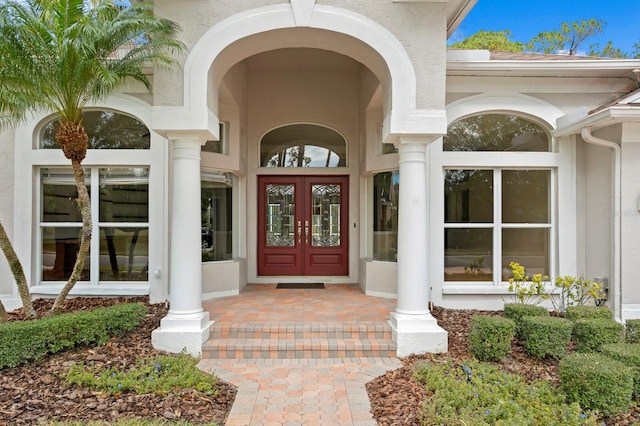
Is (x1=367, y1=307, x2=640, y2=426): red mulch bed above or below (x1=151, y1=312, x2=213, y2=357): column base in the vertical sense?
below

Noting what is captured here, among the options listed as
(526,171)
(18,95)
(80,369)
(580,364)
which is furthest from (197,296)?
(526,171)

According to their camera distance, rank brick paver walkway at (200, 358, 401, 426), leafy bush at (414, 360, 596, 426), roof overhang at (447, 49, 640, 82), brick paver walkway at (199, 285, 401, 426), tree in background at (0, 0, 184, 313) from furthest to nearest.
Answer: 1. roof overhang at (447, 49, 640, 82)
2. tree in background at (0, 0, 184, 313)
3. brick paver walkway at (199, 285, 401, 426)
4. brick paver walkway at (200, 358, 401, 426)
5. leafy bush at (414, 360, 596, 426)

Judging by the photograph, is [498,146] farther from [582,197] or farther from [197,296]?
[197,296]

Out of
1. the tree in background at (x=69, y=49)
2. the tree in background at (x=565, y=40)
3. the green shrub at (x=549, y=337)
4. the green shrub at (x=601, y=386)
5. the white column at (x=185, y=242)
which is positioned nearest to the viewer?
the green shrub at (x=601, y=386)

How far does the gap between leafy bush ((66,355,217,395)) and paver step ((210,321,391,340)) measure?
3.11 ft

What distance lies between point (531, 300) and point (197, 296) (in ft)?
19.2

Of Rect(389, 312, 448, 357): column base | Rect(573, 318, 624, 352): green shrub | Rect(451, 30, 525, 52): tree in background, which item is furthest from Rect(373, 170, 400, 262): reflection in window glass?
Rect(451, 30, 525, 52): tree in background

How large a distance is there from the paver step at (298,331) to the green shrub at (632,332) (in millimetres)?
2951

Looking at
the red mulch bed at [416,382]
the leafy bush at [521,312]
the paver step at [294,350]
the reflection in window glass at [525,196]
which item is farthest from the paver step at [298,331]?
the reflection in window glass at [525,196]

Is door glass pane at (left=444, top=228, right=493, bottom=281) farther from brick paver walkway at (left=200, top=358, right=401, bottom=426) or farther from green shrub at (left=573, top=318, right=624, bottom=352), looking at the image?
brick paver walkway at (left=200, top=358, right=401, bottom=426)

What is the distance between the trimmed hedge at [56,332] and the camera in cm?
488

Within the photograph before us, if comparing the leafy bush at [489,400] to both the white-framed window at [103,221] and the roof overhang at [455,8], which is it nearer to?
the roof overhang at [455,8]

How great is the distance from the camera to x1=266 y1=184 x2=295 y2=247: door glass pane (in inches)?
384

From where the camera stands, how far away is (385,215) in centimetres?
852
